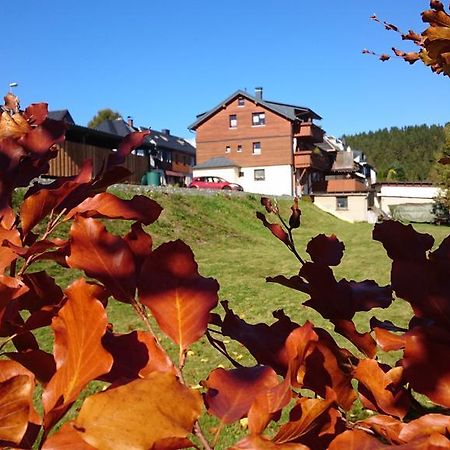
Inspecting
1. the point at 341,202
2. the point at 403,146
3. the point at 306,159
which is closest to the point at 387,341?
the point at 341,202

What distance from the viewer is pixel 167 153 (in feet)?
172

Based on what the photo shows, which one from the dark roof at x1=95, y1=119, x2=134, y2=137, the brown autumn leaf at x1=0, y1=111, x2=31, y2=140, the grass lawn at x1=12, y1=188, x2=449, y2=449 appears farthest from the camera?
the dark roof at x1=95, y1=119, x2=134, y2=137

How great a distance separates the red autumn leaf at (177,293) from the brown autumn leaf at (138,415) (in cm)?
11

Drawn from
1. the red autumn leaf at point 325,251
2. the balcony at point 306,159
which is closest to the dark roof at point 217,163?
the balcony at point 306,159

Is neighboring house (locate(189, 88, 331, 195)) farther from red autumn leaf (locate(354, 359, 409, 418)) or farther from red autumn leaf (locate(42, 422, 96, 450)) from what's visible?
red autumn leaf (locate(42, 422, 96, 450))

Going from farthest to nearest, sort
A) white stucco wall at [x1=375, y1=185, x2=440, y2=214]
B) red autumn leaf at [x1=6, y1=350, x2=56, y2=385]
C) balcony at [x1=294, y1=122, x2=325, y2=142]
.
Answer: white stucco wall at [x1=375, y1=185, x2=440, y2=214] < balcony at [x1=294, y1=122, x2=325, y2=142] < red autumn leaf at [x1=6, y1=350, x2=56, y2=385]

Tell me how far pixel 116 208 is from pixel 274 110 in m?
39.0

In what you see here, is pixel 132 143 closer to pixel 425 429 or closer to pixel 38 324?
pixel 38 324

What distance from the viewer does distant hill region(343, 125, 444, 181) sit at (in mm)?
91706

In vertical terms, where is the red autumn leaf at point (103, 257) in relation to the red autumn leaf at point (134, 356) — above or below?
above

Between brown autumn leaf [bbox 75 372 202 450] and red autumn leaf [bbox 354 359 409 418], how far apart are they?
0.33 metres

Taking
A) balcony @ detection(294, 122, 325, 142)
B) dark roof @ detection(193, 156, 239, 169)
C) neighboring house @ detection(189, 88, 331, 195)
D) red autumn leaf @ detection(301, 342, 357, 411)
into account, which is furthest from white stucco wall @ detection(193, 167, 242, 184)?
red autumn leaf @ detection(301, 342, 357, 411)

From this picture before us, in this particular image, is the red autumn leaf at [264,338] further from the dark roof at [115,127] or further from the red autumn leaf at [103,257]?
the dark roof at [115,127]

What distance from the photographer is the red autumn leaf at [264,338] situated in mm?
732
